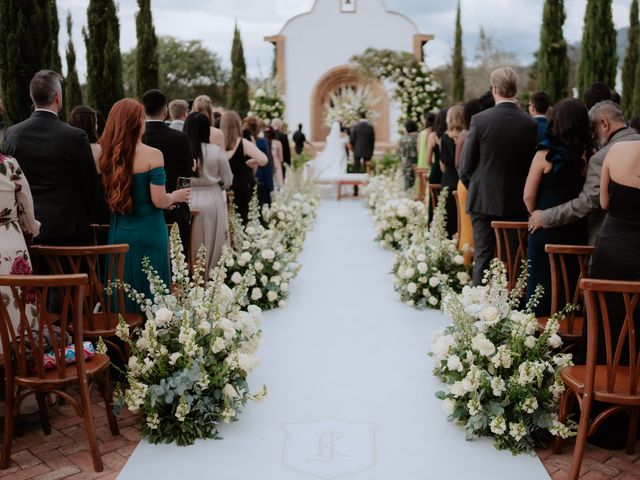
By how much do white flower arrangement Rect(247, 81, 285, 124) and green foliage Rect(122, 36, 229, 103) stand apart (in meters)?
21.4

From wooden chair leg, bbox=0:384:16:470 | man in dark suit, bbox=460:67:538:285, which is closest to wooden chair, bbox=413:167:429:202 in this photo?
man in dark suit, bbox=460:67:538:285

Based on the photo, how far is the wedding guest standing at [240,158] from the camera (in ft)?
22.8

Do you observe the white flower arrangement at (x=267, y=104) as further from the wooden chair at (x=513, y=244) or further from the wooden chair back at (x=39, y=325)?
the wooden chair back at (x=39, y=325)

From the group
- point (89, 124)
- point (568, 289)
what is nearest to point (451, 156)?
point (568, 289)

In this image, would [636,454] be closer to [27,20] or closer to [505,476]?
[505,476]

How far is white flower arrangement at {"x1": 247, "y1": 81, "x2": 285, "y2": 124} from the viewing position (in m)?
15.7

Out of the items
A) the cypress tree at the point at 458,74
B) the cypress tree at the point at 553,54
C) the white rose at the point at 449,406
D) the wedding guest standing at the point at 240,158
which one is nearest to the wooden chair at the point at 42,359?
the white rose at the point at 449,406

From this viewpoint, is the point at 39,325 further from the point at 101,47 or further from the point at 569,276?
the point at 101,47

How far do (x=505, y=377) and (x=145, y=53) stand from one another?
11.8m

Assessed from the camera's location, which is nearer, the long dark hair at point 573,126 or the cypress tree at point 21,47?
the long dark hair at point 573,126

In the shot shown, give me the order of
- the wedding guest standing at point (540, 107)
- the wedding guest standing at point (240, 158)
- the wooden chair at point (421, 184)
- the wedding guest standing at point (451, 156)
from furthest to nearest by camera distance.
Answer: the wooden chair at point (421, 184), the wedding guest standing at point (451, 156), the wedding guest standing at point (240, 158), the wedding guest standing at point (540, 107)

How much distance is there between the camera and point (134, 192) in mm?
4375

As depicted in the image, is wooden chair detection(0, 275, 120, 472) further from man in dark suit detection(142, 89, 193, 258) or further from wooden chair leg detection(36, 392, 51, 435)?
man in dark suit detection(142, 89, 193, 258)

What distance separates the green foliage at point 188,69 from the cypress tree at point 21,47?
95.0ft
